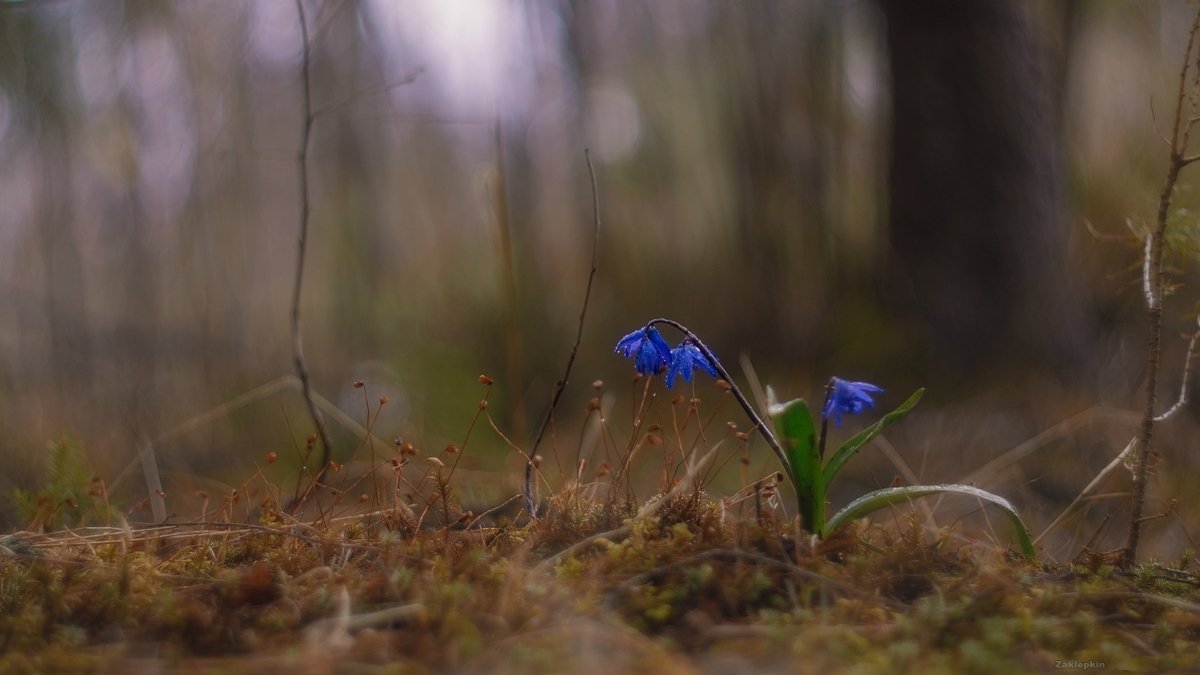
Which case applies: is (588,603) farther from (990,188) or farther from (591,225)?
(591,225)

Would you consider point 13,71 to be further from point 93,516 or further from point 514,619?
point 514,619

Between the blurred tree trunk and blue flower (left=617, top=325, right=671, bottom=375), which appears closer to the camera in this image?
blue flower (left=617, top=325, right=671, bottom=375)

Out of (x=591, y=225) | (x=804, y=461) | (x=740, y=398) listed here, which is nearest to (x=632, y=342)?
(x=740, y=398)

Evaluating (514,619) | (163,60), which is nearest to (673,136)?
(163,60)

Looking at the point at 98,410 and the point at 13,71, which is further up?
the point at 13,71

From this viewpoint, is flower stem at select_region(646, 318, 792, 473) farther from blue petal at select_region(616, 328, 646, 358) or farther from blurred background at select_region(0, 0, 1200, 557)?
blurred background at select_region(0, 0, 1200, 557)

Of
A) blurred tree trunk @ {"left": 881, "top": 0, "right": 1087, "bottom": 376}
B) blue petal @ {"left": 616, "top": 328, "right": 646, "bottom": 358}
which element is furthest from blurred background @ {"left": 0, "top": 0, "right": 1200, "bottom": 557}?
blue petal @ {"left": 616, "top": 328, "right": 646, "bottom": 358}

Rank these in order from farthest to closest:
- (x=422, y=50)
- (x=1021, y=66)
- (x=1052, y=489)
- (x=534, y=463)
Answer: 1. (x=422, y=50)
2. (x=1021, y=66)
3. (x=1052, y=489)
4. (x=534, y=463)
